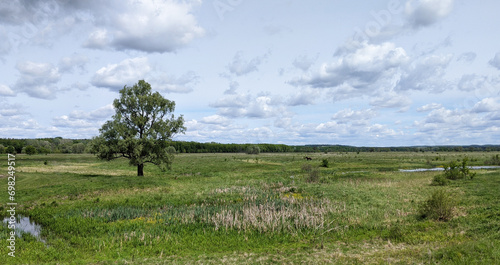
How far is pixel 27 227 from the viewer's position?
17719 millimetres

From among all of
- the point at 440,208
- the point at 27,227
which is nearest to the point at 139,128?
Answer: the point at 27,227

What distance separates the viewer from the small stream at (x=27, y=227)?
15.8 m

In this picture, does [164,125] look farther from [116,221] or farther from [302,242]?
[302,242]

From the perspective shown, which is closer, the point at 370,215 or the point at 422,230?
the point at 422,230

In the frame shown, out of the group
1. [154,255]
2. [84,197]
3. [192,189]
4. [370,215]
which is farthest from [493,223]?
[84,197]

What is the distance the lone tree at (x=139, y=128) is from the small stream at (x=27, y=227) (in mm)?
20225

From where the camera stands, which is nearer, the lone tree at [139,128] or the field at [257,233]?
A: the field at [257,233]

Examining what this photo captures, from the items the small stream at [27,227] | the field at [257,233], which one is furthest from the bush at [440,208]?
the small stream at [27,227]

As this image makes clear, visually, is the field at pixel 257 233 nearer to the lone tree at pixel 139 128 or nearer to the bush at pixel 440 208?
the bush at pixel 440 208

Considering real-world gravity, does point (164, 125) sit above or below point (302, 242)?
above

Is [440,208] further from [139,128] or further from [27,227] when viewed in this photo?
[139,128]

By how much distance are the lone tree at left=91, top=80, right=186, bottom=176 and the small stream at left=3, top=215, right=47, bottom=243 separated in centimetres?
2023

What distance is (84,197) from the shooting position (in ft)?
87.5

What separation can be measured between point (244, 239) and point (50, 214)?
14.4m
